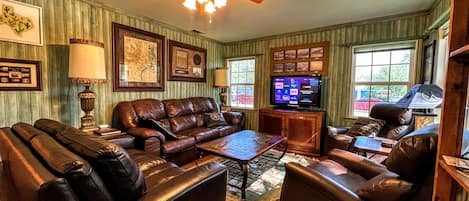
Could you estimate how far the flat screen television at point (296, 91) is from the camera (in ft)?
12.6

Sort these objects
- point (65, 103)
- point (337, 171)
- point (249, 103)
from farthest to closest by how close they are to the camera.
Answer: point (249, 103), point (65, 103), point (337, 171)

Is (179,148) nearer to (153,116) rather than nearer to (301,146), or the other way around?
(153,116)

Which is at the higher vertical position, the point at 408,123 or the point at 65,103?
the point at 65,103

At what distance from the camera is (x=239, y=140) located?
2.86 metres

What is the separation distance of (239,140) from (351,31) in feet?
9.06

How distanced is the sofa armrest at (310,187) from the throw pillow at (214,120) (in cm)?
245

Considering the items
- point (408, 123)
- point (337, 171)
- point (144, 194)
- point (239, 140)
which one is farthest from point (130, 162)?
point (408, 123)

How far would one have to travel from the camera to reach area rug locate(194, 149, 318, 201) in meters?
2.21

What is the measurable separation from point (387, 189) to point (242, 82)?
4118mm

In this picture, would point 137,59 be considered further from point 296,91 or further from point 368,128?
point 368,128

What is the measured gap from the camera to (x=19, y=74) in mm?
2346

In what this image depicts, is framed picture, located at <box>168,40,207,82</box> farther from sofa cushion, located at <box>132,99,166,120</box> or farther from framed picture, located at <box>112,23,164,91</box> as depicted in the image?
sofa cushion, located at <box>132,99,166,120</box>

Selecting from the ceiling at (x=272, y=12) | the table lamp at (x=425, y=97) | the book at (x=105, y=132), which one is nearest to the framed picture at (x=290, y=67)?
the ceiling at (x=272, y=12)

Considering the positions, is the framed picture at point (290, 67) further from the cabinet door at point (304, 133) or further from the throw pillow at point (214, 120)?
the throw pillow at point (214, 120)
